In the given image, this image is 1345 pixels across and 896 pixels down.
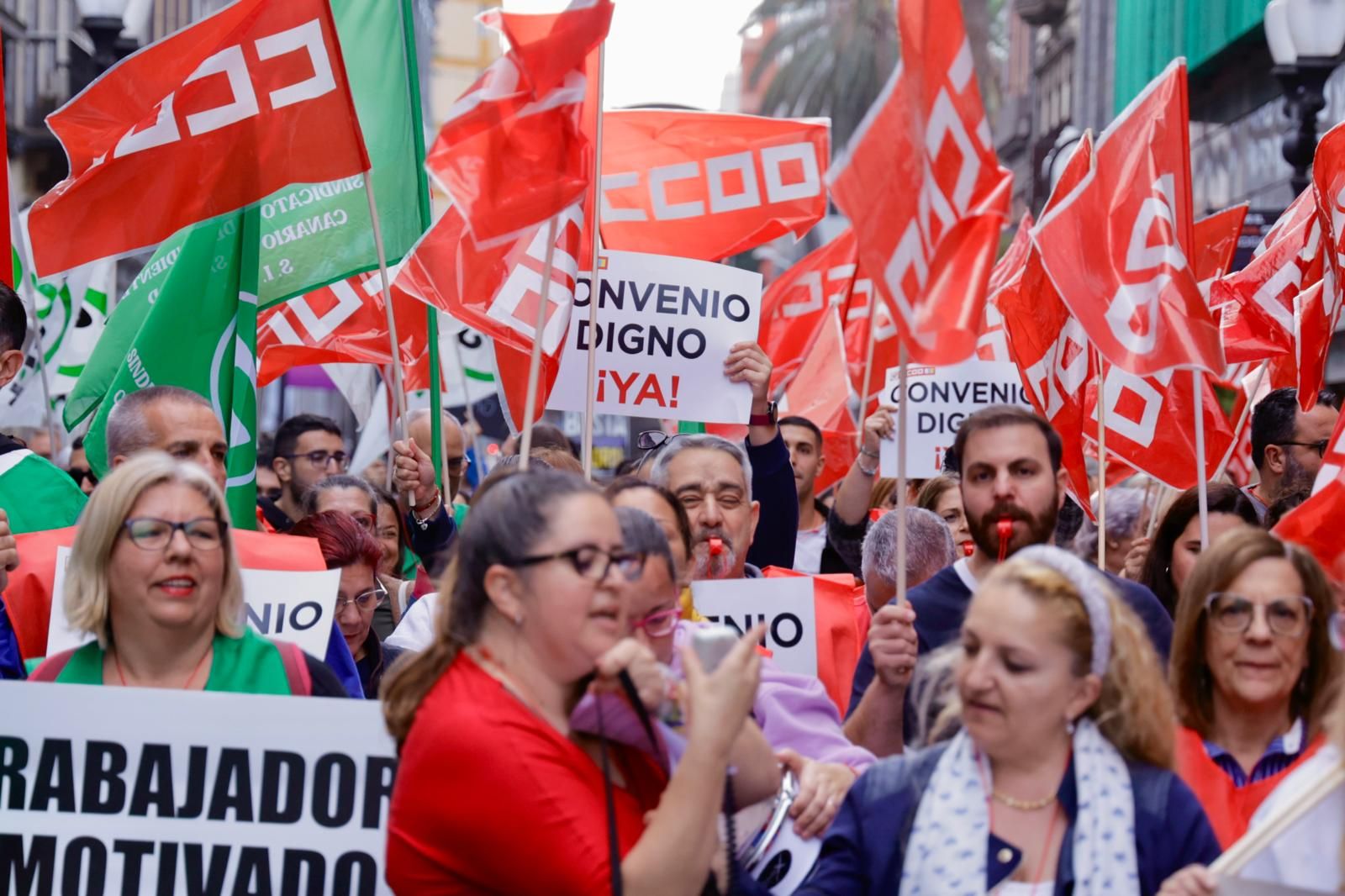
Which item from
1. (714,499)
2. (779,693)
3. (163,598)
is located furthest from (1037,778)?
(714,499)

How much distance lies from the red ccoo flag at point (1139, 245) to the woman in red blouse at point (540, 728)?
302 cm

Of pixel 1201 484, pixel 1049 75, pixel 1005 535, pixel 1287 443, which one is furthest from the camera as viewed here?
pixel 1049 75

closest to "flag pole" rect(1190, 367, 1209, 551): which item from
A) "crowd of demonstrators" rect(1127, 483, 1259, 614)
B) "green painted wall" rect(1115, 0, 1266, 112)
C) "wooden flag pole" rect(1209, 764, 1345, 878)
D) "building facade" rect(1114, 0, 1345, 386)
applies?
"crowd of demonstrators" rect(1127, 483, 1259, 614)

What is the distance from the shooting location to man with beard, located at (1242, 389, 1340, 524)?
7.09m

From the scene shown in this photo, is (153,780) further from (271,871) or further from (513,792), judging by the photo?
(513,792)

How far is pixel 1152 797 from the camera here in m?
3.09

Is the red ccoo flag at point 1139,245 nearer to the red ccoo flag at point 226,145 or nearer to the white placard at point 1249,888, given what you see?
the red ccoo flag at point 226,145

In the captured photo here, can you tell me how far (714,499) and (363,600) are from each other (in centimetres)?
110

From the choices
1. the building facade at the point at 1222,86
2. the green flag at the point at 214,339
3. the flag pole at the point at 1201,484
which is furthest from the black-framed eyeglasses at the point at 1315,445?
the building facade at the point at 1222,86

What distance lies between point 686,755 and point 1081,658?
2.36 feet

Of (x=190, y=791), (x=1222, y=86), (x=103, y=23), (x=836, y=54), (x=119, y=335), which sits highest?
(x=836, y=54)

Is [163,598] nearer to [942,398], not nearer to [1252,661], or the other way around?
[1252,661]

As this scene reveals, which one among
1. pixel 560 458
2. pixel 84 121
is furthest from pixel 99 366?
pixel 560 458

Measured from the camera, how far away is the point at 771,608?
521 cm
